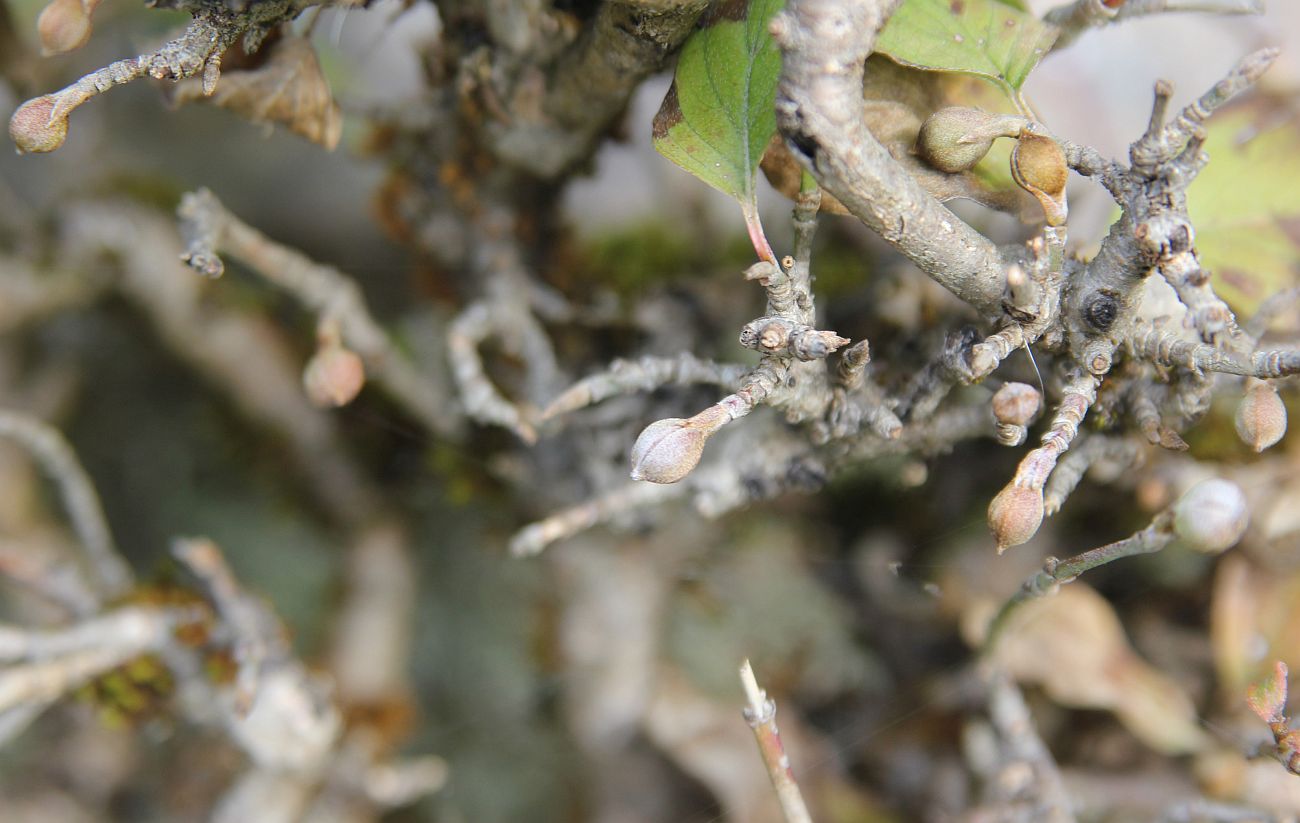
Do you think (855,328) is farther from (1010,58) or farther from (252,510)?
(252,510)

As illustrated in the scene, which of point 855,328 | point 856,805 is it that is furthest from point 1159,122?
point 856,805

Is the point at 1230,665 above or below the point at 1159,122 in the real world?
below

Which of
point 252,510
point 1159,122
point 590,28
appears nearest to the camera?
point 1159,122

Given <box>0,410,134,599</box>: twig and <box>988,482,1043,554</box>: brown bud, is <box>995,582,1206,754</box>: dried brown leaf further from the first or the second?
<box>0,410,134,599</box>: twig

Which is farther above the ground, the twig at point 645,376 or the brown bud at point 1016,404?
the twig at point 645,376

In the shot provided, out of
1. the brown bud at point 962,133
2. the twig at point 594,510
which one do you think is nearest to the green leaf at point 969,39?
the brown bud at point 962,133

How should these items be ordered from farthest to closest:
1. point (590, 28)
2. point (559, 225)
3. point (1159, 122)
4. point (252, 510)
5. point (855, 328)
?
point (252, 510), point (559, 225), point (855, 328), point (590, 28), point (1159, 122)

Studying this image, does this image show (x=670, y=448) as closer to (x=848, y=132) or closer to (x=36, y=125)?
(x=848, y=132)

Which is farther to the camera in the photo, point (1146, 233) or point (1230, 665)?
point (1230, 665)

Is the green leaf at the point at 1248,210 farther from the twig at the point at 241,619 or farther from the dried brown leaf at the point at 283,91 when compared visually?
the twig at the point at 241,619
